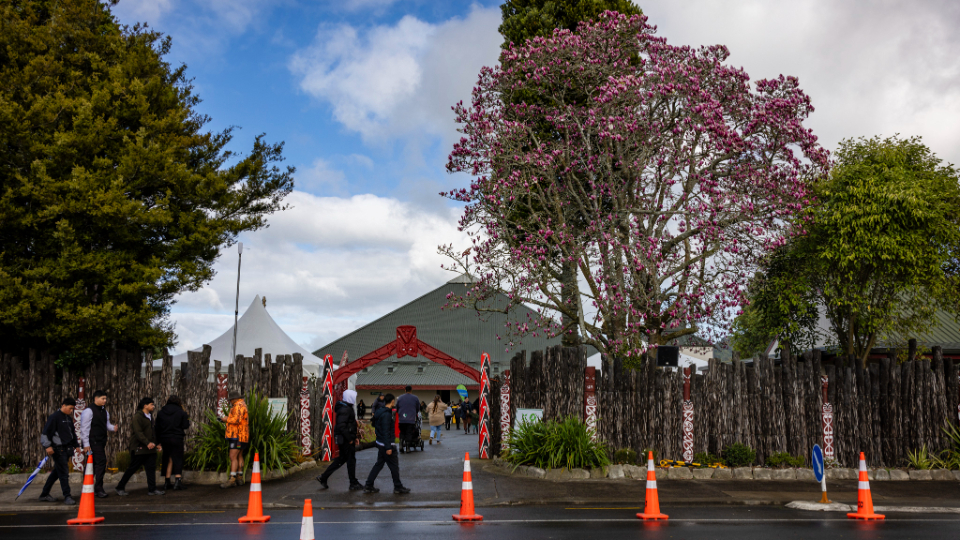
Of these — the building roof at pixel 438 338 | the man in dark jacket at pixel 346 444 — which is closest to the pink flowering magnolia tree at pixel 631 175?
the man in dark jacket at pixel 346 444

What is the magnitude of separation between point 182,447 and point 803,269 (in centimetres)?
1405

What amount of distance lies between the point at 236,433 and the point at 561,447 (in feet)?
18.9

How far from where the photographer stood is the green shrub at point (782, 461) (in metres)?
13.5

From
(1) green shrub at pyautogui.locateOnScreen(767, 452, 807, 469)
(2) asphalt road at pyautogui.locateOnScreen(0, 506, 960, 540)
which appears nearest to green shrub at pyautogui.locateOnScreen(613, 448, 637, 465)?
(1) green shrub at pyautogui.locateOnScreen(767, 452, 807, 469)

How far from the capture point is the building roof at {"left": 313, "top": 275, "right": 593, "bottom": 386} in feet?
128

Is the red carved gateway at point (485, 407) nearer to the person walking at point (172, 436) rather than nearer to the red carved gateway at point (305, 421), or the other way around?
the red carved gateway at point (305, 421)

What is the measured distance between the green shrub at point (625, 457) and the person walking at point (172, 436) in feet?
25.4

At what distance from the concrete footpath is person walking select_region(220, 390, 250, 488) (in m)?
0.33

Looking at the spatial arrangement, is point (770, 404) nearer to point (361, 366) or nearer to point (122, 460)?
point (361, 366)

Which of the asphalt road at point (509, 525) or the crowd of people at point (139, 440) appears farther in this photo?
the crowd of people at point (139, 440)

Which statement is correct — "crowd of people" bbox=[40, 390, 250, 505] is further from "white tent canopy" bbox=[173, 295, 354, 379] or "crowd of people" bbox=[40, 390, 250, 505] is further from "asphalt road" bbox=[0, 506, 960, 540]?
"white tent canopy" bbox=[173, 295, 354, 379]

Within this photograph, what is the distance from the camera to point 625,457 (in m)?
13.5

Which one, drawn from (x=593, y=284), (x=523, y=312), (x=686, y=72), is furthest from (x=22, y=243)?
(x=523, y=312)

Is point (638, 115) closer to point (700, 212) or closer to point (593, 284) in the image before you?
point (700, 212)
